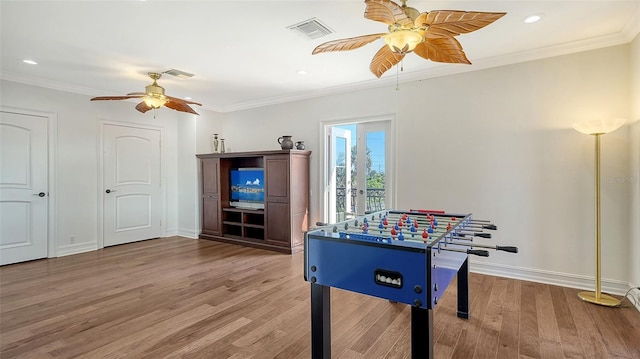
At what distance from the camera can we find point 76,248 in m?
4.66

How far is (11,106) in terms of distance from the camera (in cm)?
405

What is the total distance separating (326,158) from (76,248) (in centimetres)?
399

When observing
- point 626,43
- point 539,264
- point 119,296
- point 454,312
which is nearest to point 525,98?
point 626,43

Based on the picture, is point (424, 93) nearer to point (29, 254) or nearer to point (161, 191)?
point (161, 191)

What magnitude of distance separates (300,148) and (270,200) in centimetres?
94

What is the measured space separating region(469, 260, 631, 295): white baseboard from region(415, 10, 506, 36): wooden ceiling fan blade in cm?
274

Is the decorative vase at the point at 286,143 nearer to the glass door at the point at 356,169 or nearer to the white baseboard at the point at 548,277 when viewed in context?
the glass door at the point at 356,169

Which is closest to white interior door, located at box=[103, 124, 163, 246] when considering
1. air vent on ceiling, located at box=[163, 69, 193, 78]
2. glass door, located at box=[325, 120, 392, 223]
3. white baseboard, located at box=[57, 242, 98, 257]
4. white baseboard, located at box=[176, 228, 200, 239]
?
white baseboard, located at box=[57, 242, 98, 257]

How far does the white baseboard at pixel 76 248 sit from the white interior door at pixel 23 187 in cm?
18

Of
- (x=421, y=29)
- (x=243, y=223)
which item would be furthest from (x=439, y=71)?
(x=243, y=223)

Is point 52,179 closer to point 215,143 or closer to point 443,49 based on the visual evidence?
point 215,143

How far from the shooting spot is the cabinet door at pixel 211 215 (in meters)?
5.51

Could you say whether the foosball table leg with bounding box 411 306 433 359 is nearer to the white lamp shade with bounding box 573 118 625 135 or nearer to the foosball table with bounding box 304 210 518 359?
the foosball table with bounding box 304 210 518 359

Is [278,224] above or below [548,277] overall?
above
